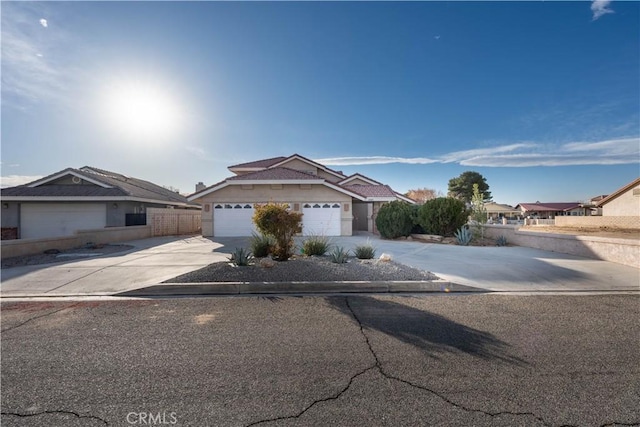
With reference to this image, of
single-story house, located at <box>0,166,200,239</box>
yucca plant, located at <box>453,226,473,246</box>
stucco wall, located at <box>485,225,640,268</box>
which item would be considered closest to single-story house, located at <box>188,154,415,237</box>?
single-story house, located at <box>0,166,200,239</box>

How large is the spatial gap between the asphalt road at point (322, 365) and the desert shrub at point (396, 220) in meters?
11.8

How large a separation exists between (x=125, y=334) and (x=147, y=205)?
21.3m

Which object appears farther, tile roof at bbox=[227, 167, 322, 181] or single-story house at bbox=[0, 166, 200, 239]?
tile roof at bbox=[227, 167, 322, 181]

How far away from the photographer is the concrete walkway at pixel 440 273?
6.59m

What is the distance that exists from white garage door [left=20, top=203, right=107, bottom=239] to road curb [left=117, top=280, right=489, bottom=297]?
16712mm

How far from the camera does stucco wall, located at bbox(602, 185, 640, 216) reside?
2252cm

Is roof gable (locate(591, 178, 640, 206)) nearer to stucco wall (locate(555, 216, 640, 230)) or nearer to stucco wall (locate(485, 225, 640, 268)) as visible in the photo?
stucco wall (locate(555, 216, 640, 230))

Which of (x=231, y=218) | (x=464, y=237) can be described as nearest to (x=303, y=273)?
(x=464, y=237)

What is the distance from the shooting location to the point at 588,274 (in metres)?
7.66

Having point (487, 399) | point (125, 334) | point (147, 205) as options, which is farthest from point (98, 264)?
point (147, 205)

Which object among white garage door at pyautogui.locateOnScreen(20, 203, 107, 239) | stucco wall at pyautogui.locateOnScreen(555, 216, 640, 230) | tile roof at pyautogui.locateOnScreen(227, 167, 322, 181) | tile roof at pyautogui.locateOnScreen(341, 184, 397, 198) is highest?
tile roof at pyautogui.locateOnScreen(227, 167, 322, 181)

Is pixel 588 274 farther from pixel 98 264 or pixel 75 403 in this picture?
pixel 98 264

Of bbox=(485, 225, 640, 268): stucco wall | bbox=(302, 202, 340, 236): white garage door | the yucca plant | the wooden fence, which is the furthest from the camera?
the wooden fence

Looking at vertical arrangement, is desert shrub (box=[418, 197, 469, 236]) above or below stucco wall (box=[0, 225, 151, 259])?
above
